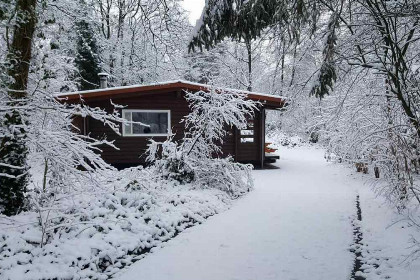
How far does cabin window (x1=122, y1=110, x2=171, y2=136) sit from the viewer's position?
527 inches

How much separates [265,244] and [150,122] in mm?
9247

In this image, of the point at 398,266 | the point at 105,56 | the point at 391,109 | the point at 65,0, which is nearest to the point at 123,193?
the point at 398,266

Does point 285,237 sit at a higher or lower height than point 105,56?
lower

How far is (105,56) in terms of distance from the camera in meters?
23.5

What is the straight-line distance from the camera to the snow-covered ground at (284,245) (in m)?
4.32

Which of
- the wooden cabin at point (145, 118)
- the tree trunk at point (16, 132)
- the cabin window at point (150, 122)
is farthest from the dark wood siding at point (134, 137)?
the tree trunk at point (16, 132)

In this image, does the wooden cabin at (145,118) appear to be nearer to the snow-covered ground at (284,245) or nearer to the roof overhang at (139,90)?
the roof overhang at (139,90)

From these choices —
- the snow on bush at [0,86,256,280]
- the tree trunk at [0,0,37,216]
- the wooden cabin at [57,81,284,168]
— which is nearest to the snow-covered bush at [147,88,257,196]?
the snow on bush at [0,86,256,280]

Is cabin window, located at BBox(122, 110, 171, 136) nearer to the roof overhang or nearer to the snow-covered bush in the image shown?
the roof overhang

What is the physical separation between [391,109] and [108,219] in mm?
5282

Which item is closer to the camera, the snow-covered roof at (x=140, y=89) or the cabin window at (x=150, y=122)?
the snow-covered roof at (x=140, y=89)

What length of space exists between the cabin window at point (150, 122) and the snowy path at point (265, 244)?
19.7ft

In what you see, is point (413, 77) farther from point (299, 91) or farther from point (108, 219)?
point (108, 219)

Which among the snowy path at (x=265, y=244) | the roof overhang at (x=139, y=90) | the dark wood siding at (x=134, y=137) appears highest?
the roof overhang at (x=139, y=90)
